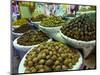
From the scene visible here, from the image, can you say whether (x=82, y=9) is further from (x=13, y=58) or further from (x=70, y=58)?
(x=13, y=58)

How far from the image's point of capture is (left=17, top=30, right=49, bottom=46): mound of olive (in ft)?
6.99

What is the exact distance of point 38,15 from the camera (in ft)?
7.18

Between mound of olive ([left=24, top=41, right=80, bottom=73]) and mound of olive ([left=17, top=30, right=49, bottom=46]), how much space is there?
0.05 m

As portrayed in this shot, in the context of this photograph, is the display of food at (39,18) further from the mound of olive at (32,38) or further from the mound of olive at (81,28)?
the mound of olive at (81,28)

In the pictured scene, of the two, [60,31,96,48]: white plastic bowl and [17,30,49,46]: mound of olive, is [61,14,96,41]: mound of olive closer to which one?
[60,31,96,48]: white plastic bowl

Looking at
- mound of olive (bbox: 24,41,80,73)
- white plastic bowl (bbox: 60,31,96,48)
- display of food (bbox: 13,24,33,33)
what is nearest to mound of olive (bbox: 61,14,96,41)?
white plastic bowl (bbox: 60,31,96,48)

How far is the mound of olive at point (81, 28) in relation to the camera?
2.30 metres

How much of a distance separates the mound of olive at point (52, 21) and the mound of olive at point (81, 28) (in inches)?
2.6

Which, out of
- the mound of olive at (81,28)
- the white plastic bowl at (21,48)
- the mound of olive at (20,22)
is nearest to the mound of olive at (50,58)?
the white plastic bowl at (21,48)

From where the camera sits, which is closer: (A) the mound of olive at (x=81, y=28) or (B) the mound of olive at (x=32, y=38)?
(B) the mound of olive at (x=32, y=38)

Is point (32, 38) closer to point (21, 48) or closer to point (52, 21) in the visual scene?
point (21, 48)

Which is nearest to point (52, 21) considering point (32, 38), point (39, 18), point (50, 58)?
point (39, 18)

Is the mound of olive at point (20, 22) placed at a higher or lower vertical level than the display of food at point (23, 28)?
higher

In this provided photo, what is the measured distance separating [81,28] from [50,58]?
47 centimetres
